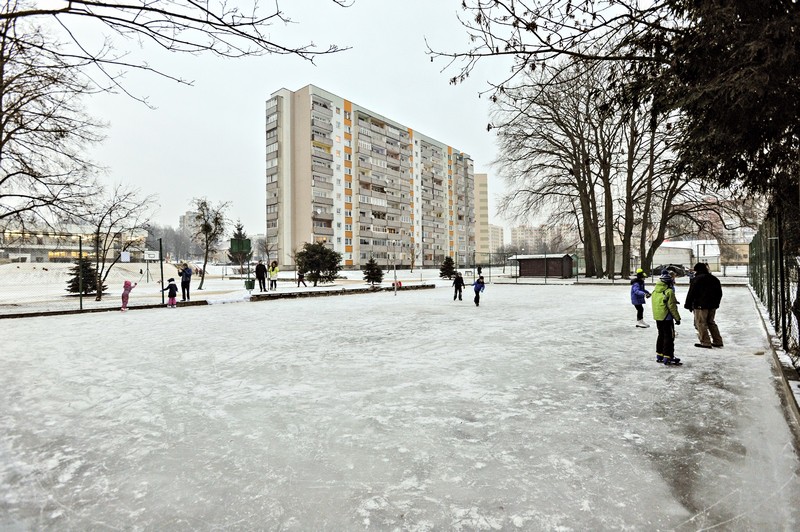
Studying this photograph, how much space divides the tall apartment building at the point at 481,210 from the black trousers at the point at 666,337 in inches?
4875

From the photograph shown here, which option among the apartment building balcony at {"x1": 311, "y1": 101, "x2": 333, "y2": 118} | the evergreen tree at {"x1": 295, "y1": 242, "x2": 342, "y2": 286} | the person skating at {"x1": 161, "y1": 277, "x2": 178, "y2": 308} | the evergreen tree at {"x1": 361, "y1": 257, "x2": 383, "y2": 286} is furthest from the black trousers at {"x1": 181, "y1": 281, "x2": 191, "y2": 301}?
the apartment building balcony at {"x1": 311, "y1": 101, "x2": 333, "y2": 118}

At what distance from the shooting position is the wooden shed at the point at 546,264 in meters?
36.9

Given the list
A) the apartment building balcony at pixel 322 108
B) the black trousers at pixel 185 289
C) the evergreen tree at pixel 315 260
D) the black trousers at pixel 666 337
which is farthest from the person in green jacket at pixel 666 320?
the apartment building balcony at pixel 322 108

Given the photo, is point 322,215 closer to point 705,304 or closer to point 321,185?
point 321,185

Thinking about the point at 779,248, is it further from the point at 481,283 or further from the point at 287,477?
the point at 481,283

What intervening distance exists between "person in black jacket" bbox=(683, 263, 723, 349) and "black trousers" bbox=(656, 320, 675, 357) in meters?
1.30

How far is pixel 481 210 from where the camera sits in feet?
432

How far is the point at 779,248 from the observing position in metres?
6.93

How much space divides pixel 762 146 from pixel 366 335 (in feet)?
22.5

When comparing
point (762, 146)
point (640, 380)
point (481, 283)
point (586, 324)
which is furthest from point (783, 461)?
point (481, 283)

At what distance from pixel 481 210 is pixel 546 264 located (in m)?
98.8

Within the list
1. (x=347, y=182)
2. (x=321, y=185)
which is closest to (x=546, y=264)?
(x=321, y=185)

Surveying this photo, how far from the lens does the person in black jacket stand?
7234 mm

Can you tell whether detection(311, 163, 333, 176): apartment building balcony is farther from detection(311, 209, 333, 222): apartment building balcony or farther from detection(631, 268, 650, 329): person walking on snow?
detection(631, 268, 650, 329): person walking on snow
